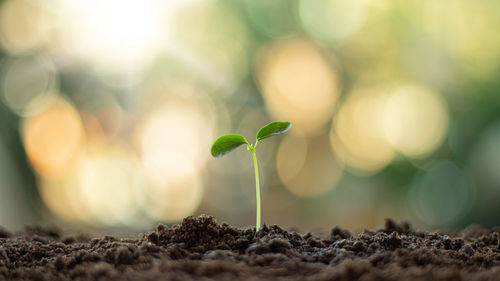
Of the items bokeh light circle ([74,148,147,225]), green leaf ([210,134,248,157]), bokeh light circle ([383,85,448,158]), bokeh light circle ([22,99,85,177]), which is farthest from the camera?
bokeh light circle ([383,85,448,158])

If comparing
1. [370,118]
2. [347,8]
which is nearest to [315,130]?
[370,118]

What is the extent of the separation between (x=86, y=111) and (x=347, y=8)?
3017 mm

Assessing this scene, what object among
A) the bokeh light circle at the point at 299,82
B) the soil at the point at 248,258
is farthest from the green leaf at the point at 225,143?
the bokeh light circle at the point at 299,82

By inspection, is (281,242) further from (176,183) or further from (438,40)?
Result: (438,40)

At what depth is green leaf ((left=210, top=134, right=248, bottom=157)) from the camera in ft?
3.37

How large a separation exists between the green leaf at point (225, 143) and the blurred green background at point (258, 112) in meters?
3.62

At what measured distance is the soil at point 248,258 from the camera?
0.72m

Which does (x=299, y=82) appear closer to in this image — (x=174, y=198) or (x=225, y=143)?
(x=174, y=198)

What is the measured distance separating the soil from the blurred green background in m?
3.58

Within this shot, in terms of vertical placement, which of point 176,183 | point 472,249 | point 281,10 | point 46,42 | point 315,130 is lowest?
point 472,249

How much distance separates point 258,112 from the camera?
503 centimetres

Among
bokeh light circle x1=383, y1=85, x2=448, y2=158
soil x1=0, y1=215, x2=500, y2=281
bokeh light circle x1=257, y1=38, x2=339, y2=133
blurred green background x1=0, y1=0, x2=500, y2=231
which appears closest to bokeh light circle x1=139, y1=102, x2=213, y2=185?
blurred green background x1=0, y1=0, x2=500, y2=231

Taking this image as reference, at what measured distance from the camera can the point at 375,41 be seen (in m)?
5.07

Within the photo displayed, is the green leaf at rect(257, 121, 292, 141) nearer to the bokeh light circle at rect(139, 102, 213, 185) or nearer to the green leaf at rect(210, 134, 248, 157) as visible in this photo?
the green leaf at rect(210, 134, 248, 157)
